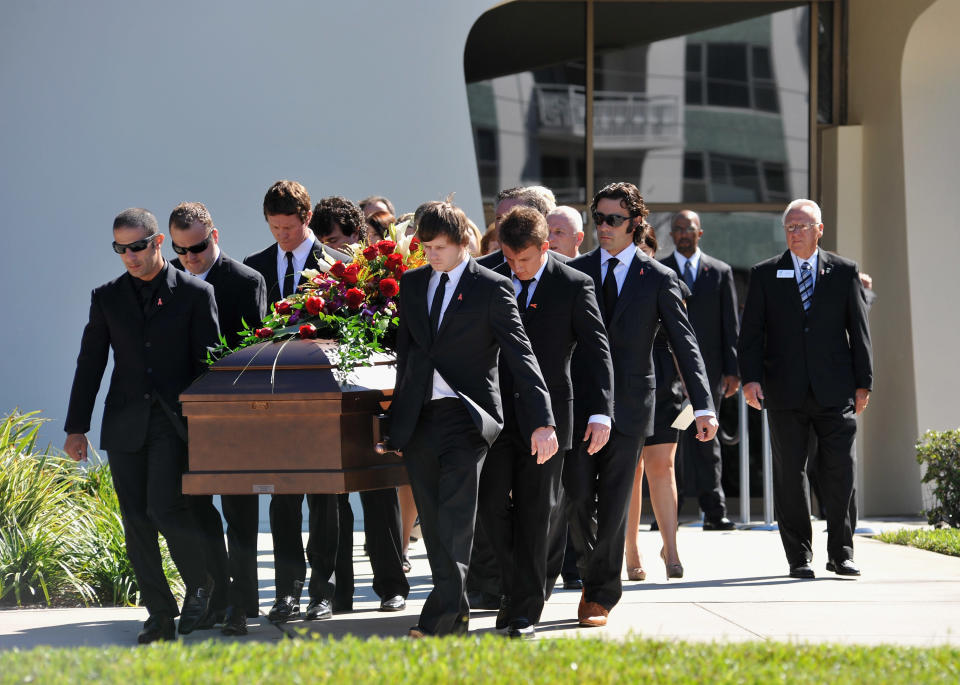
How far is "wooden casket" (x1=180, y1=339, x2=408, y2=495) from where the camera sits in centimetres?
549

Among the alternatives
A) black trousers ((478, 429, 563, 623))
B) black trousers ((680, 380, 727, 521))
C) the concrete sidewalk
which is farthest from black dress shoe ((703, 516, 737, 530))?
black trousers ((478, 429, 563, 623))

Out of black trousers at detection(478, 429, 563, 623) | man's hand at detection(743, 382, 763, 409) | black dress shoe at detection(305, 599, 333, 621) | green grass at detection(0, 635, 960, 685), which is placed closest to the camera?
green grass at detection(0, 635, 960, 685)

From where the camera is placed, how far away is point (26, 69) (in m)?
10.0

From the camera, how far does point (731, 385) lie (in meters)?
9.09

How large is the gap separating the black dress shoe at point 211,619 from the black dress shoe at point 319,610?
0.42 m

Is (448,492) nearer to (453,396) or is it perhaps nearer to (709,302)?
(453,396)

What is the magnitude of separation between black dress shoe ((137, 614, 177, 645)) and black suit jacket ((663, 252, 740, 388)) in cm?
506

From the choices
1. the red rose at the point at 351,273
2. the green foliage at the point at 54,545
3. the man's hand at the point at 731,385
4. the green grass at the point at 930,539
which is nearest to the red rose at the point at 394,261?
the red rose at the point at 351,273

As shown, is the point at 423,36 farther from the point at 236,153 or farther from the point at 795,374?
the point at 795,374

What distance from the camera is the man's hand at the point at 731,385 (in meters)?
8.99

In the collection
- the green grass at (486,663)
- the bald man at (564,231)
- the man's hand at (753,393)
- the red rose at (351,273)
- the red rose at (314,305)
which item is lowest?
the green grass at (486,663)

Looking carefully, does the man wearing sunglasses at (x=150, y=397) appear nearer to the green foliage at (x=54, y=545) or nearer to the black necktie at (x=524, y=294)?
the green foliage at (x=54, y=545)

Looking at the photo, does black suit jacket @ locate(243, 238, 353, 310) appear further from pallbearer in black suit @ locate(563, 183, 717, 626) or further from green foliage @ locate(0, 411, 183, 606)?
green foliage @ locate(0, 411, 183, 606)

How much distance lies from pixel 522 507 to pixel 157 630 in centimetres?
168
